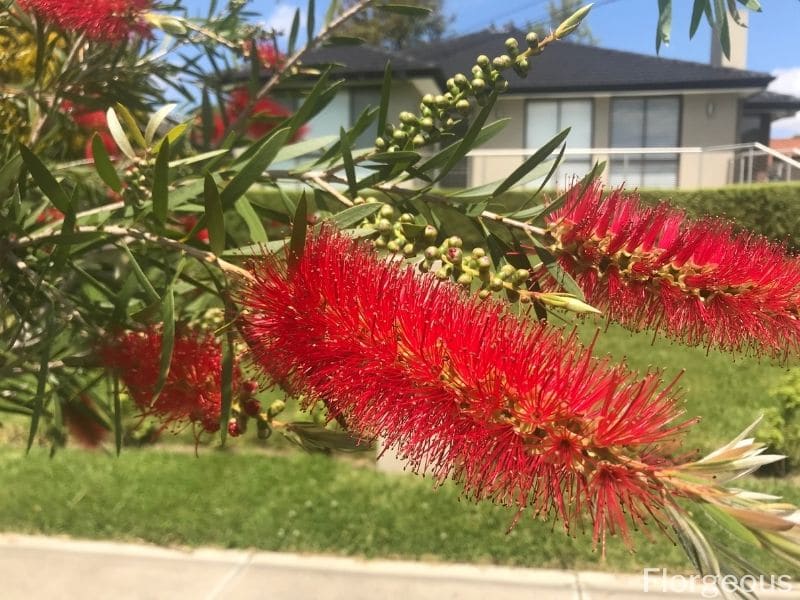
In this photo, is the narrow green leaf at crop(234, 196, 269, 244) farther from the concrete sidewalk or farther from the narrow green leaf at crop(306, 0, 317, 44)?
the concrete sidewalk

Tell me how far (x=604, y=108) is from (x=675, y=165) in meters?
2.28

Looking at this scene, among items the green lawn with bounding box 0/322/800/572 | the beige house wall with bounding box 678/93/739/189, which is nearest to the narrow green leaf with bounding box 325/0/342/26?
the green lawn with bounding box 0/322/800/572

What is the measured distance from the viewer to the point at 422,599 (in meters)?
2.86

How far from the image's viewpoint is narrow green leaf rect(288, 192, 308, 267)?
Result: 1.81 ft

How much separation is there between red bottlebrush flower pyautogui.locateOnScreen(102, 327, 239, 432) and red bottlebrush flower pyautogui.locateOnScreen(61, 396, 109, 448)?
42 centimetres

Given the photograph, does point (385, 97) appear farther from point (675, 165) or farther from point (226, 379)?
point (675, 165)

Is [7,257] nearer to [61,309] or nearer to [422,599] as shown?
[61,309]

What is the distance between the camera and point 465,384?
501 mm

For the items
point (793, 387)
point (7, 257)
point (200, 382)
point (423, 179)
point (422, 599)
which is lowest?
point (422, 599)

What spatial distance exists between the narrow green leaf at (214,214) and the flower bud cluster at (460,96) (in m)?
0.27

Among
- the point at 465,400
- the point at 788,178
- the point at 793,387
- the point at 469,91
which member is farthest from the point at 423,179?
the point at 793,387

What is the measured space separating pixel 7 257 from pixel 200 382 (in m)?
0.31

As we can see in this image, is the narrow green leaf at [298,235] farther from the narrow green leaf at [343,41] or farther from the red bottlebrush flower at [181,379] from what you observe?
the narrow green leaf at [343,41]

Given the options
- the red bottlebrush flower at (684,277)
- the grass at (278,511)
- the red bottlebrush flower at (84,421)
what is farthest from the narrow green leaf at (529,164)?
the grass at (278,511)
